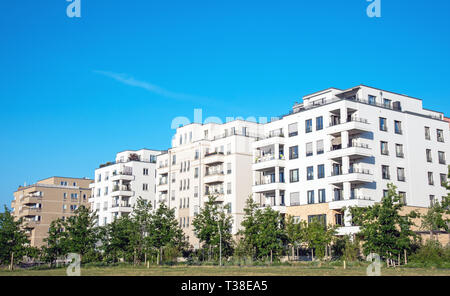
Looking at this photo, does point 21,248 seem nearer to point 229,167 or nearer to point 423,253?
point 229,167

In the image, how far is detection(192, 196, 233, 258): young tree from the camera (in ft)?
239

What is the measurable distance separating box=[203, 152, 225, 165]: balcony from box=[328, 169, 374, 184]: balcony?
22572mm

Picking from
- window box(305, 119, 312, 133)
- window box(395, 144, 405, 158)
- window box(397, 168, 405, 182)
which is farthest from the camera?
window box(305, 119, 312, 133)

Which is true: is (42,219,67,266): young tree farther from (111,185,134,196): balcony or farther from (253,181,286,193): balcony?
(111,185,134,196): balcony

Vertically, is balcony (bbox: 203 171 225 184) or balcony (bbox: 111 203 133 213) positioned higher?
balcony (bbox: 203 171 225 184)

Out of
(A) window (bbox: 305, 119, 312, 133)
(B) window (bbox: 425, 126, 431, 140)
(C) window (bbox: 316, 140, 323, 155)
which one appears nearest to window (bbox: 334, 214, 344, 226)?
(C) window (bbox: 316, 140, 323, 155)

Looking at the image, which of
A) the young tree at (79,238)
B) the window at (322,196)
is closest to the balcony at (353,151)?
the window at (322,196)

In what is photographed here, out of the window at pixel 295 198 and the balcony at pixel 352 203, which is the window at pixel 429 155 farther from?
the window at pixel 295 198

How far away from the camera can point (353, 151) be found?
2603 inches

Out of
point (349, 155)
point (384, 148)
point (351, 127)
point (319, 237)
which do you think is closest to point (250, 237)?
point (319, 237)

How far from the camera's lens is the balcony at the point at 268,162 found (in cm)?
7638

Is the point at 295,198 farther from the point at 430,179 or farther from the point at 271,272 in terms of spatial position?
the point at 271,272

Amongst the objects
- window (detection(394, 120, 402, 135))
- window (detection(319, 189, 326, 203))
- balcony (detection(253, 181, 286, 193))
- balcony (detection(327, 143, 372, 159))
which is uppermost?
window (detection(394, 120, 402, 135))
